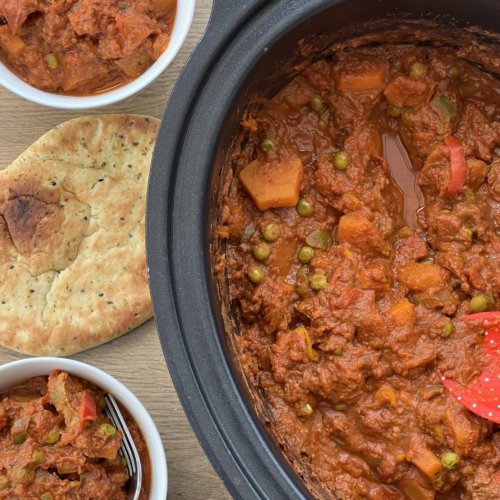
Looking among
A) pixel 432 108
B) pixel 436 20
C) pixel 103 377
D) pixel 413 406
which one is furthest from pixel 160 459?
pixel 436 20

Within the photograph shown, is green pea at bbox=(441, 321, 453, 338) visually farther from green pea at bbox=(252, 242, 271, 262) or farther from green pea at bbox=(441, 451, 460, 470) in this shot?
green pea at bbox=(252, 242, 271, 262)

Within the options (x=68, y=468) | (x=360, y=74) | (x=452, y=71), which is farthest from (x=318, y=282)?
(x=68, y=468)

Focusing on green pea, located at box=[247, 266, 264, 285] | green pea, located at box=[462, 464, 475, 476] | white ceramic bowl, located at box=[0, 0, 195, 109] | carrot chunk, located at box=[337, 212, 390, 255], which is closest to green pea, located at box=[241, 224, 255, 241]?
green pea, located at box=[247, 266, 264, 285]

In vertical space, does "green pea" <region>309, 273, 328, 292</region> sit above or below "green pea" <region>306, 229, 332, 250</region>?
below

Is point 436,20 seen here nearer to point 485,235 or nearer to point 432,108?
point 432,108

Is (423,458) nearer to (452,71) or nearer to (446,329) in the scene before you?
(446,329)

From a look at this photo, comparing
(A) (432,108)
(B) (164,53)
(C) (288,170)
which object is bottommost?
(C) (288,170)
